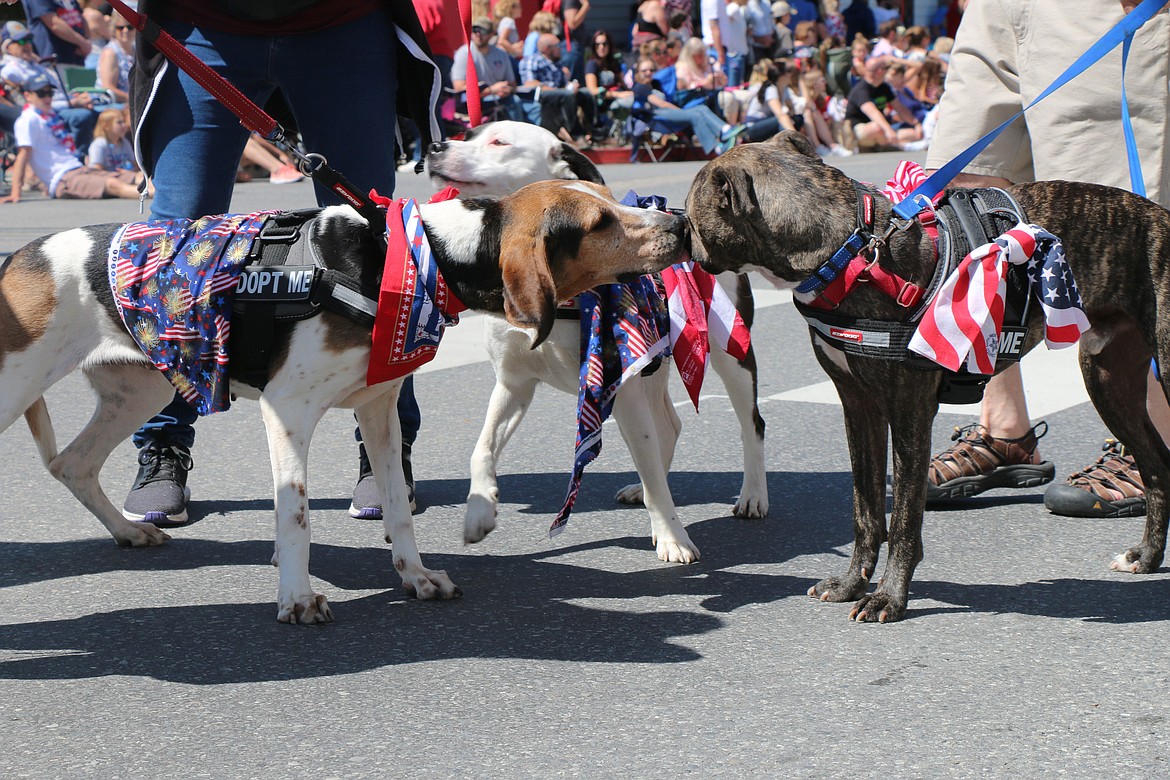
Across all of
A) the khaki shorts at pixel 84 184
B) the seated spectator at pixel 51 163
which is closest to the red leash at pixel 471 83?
the seated spectator at pixel 51 163

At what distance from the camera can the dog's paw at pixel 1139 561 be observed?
4133 mm

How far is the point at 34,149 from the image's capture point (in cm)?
1516

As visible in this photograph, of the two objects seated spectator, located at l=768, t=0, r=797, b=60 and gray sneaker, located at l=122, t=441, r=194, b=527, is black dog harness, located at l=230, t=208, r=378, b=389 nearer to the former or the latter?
gray sneaker, located at l=122, t=441, r=194, b=527

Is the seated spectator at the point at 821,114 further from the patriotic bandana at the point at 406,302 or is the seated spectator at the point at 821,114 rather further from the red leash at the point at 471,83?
the patriotic bandana at the point at 406,302

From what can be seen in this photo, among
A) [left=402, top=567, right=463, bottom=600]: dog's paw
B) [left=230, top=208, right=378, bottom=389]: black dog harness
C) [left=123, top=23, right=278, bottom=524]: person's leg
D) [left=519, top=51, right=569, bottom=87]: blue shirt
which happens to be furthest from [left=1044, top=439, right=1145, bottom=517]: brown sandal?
[left=519, top=51, right=569, bottom=87]: blue shirt

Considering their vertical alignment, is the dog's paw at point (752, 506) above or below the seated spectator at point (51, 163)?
above

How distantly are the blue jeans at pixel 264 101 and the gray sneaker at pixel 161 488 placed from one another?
35.5 inches

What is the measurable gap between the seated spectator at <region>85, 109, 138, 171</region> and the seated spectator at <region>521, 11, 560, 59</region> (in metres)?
6.11

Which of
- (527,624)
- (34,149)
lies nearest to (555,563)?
(527,624)

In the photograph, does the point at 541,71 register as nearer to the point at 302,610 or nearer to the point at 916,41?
the point at 916,41

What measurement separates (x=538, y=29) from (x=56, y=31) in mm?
6529

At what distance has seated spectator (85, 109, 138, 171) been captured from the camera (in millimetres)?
15180

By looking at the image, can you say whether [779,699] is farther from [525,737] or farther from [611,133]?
[611,133]

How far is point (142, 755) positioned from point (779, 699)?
147 centimetres
